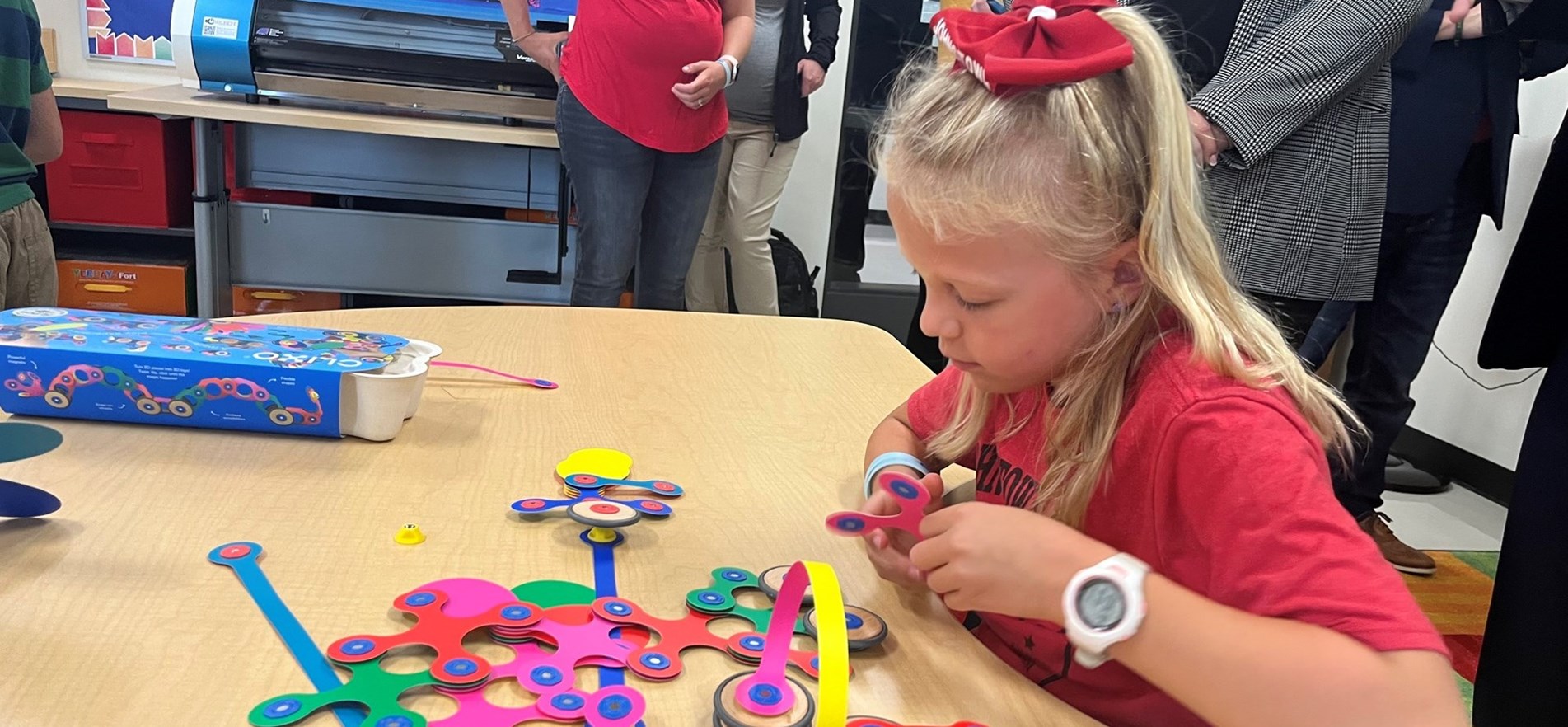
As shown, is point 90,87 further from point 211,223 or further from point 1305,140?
point 1305,140

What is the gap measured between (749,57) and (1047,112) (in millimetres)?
2028

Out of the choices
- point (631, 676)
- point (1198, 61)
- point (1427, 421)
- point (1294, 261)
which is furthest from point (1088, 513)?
point (1427, 421)

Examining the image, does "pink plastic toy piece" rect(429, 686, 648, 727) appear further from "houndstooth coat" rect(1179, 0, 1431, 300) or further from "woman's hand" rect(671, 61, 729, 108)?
"woman's hand" rect(671, 61, 729, 108)

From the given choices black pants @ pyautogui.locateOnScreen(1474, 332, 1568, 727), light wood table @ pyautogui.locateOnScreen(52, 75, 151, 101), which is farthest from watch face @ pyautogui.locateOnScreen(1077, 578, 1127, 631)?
light wood table @ pyautogui.locateOnScreen(52, 75, 151, 101)

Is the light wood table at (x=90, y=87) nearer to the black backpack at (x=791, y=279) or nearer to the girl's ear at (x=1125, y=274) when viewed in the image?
the black backpack at (x=791, y=279)

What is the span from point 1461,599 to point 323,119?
2322 mm

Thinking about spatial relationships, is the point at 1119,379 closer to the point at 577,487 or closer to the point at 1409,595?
the point at 1409,595

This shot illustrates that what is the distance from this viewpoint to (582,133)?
1852mm

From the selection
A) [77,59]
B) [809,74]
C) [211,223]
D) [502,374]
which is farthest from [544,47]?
[77,59]

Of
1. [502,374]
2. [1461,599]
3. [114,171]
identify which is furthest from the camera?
[114,171]

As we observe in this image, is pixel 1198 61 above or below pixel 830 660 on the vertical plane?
above

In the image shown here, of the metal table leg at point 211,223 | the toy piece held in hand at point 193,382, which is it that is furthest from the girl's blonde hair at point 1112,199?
the metal table leg at point 211,223

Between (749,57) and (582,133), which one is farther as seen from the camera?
(749,57)

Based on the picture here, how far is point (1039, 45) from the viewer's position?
2.06 feet
